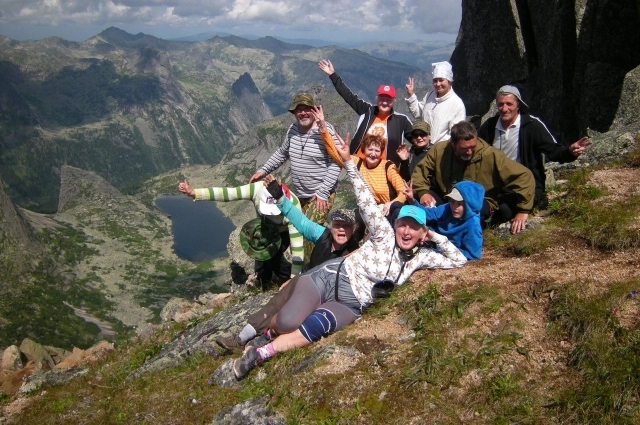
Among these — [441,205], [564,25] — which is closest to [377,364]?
[441,205]

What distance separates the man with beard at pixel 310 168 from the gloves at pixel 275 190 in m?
1.95

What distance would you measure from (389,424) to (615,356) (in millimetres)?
4038

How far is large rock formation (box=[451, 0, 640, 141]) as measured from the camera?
75.1 ft

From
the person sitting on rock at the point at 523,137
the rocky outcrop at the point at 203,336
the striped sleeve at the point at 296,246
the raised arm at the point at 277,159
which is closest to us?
the person sitting on rock at the point at 523,137

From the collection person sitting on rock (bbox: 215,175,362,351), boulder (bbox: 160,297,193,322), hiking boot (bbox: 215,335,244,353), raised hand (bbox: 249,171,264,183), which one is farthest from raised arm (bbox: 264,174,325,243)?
boulder (bbox: 160,297,193,322)

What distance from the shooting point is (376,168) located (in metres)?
13.5

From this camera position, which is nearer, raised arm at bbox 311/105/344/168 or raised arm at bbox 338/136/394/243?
raised arm at bbox 338/136/394/243

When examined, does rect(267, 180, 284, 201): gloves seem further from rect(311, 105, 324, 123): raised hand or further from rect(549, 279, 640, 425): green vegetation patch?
rect(549, 279, 640, 425): green vegetation patch

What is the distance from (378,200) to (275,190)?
10.5 ft

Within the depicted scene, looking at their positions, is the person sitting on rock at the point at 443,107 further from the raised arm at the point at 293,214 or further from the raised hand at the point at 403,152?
the raised arm at the point at 293,214

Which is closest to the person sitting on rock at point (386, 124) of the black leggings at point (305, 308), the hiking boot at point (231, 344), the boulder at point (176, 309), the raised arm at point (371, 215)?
the raised arm at point (371, 215)

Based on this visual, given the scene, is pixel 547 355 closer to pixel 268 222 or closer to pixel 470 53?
pixel 268 222

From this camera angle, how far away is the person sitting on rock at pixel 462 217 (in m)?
11.3

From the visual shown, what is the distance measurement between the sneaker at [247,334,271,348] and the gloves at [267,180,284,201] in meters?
3.77
